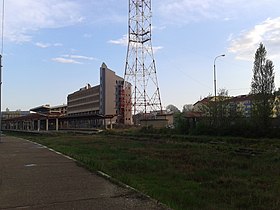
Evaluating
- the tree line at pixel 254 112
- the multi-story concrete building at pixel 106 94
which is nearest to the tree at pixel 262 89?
the tree line at pixel 254 112

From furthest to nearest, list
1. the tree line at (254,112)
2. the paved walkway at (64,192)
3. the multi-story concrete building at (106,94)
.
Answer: the multi-story concrete building at (106,94)
the tree line at (254,112)
the paved walkway at (64,192)

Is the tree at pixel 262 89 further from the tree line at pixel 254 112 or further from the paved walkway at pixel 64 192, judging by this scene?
the paved walkway at pixel 64 192

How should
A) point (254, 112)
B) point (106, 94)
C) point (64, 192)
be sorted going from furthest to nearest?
point (106, 94)
point (254, 112)
point (64, 192)

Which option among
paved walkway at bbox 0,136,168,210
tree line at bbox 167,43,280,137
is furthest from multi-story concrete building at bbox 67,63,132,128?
paved walkway at bbox 0,136,168,210

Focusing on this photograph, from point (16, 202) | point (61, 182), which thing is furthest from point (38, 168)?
point (16, 202)

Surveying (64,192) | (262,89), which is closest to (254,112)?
(262,89)

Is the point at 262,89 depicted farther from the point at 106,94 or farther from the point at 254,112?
the point at 106,94

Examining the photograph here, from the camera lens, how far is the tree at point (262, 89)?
41600 millimetres

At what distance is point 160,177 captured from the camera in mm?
13125

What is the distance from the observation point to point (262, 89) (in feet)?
143

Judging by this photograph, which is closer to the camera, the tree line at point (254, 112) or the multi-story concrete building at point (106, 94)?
the tree line at point (254, 112)

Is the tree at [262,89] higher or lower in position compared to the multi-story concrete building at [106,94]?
lower

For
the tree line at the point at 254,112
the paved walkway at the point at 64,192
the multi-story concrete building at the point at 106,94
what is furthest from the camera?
the multi-story concrete building at the point at 106,94

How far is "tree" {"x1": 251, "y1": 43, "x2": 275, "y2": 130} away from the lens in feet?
136
